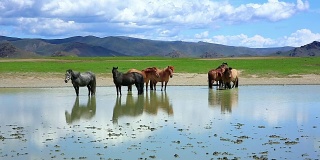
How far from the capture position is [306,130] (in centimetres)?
1230

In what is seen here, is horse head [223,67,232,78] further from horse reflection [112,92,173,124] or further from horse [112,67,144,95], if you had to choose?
horse reflection [112,92,173,124]

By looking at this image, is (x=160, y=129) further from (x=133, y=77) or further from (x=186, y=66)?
(x=186, y=66)

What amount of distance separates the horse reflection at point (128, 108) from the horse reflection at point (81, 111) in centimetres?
77

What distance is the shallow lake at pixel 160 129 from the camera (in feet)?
32.2

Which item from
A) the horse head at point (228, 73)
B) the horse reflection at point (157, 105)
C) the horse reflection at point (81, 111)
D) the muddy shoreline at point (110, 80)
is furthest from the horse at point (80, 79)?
the muddy shoreline at point (110, 80)

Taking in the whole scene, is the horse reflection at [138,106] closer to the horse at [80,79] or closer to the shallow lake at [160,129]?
the shallow lake at [160,129]

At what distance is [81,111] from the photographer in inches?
651

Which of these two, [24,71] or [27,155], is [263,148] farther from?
[24,71]

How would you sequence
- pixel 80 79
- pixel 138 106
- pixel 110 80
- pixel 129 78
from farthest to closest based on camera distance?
pixel 110 80, pixel 129 78, pixel 80 79, pixel 138 106

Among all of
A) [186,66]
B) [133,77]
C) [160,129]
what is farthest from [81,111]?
[186,66]

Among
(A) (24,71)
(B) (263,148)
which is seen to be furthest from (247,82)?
(B) (263,148)

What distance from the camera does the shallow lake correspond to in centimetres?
981

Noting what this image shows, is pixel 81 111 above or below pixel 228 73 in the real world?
below

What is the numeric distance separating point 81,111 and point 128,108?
1.71 meters
